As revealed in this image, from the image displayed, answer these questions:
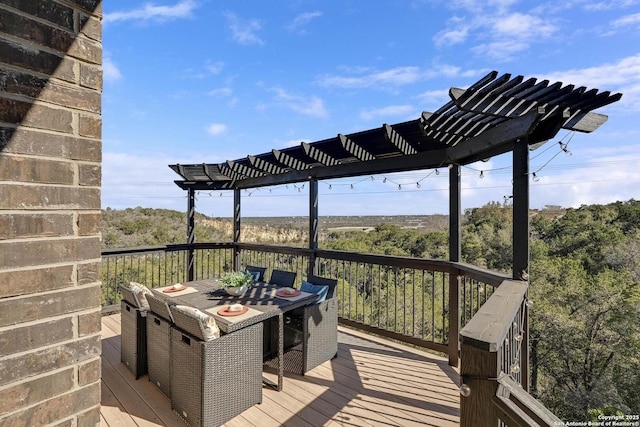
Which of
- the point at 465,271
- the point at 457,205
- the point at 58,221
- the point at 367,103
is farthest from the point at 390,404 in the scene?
the point at 367,103

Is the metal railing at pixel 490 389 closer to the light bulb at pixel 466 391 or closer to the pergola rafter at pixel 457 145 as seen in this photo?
the light bulb at pixel 466 391

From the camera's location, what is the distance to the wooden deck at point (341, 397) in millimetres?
2377

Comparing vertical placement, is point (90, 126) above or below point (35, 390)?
above

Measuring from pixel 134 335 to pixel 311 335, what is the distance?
185cm

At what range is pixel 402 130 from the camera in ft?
11.1

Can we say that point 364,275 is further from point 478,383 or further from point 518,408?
point 518,408

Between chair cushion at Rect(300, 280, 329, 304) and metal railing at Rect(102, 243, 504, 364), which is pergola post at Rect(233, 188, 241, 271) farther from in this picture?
chair cushion at Rect(300, 280, 329, 304)

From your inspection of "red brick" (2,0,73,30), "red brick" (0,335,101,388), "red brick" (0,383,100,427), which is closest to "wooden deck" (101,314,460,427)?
"red brick" (0,383,100,427)

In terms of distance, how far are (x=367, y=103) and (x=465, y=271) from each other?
460cm

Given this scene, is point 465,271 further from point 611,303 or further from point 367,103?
point 611,303

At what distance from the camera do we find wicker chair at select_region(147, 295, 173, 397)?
260 cm

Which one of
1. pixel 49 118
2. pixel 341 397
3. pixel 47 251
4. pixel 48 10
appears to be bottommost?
pixel 341 397

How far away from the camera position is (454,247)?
358cm

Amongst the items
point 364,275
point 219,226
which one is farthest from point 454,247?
point 219,226
